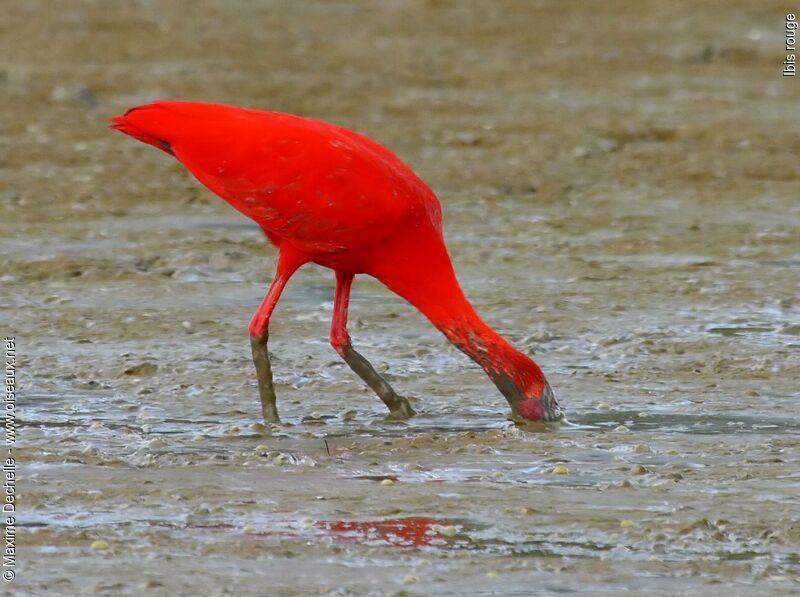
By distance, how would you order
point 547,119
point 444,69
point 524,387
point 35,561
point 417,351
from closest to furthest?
point 35,561
point 524,387
point 417,351
point 547,119
point 444,69

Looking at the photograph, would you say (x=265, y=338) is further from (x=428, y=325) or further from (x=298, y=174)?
(x=428, y=325)

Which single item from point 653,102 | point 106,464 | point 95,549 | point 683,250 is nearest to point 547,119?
point 653,102

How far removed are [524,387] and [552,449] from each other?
1.00 ft

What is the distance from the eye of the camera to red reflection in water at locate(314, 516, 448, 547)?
5.82 metres

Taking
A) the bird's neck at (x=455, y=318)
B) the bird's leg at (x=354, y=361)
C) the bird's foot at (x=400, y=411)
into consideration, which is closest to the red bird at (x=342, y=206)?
the bird's neck at (x=455, y=318)

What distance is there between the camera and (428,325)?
Answer: 9.08 meters

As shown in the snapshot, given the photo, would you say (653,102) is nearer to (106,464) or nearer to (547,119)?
(547,119)

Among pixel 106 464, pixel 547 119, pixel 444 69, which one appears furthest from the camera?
pixel 444 69

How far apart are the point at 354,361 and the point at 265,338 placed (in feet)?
1.16

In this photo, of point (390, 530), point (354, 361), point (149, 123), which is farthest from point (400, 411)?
point (390, 530)

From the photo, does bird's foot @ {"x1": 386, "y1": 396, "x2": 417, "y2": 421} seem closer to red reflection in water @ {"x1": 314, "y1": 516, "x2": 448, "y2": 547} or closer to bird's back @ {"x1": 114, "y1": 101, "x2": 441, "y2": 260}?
bird's back @ {"x1": 114, "y1": 101, "x2": 441, "y2": 260}

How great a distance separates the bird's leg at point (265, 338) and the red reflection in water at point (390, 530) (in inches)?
58.2

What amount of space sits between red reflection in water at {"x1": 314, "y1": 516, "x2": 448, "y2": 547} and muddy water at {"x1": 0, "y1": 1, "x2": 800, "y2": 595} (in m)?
0.01

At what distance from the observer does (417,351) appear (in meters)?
8.63
